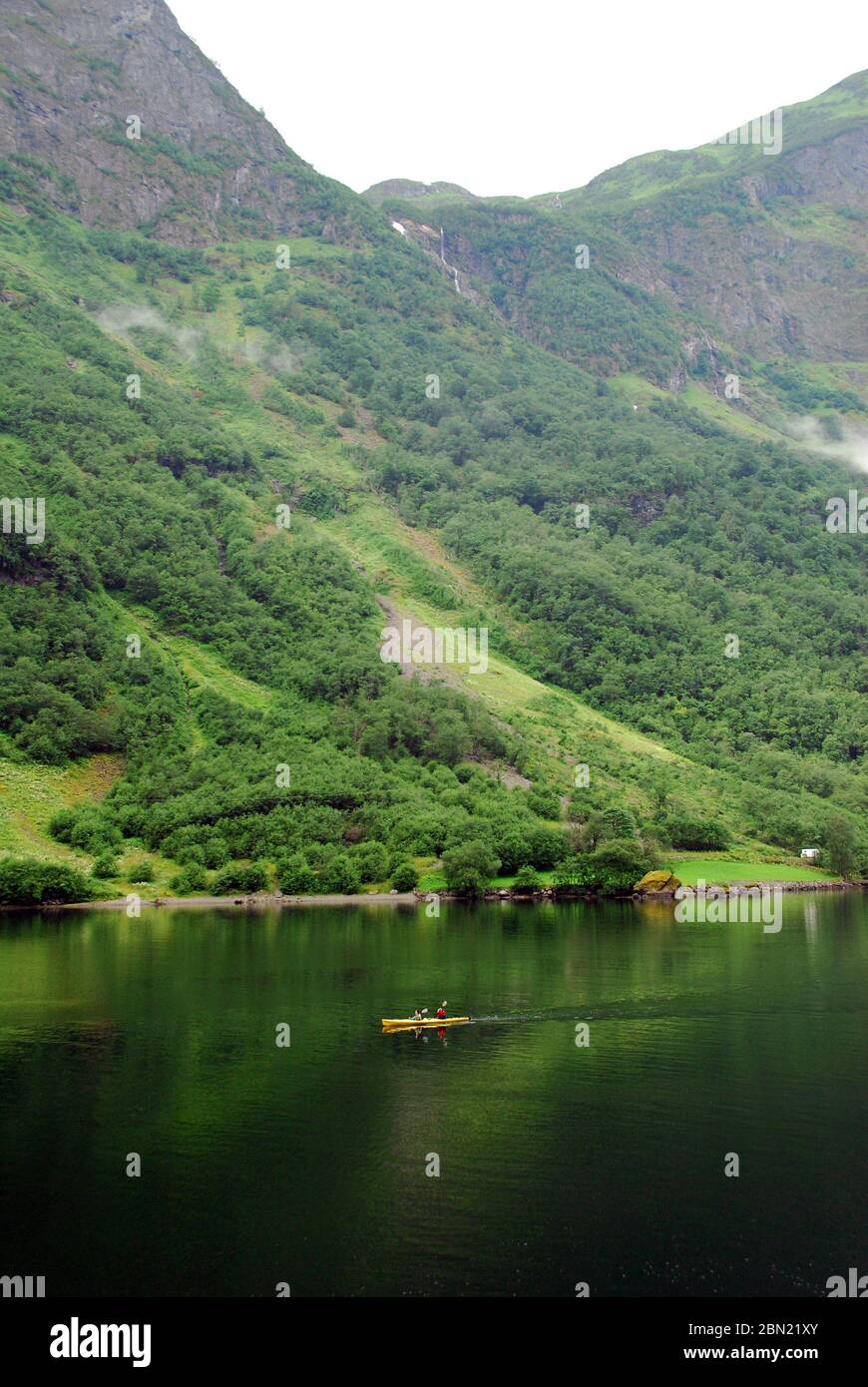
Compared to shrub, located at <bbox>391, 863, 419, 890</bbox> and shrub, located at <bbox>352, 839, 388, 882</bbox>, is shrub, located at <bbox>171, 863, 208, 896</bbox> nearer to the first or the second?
shrub, located at <bbox>352, 839, 388, 882</bbox>

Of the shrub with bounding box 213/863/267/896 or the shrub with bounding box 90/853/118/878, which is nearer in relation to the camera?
the shrub with bounding box 90/853/118/878

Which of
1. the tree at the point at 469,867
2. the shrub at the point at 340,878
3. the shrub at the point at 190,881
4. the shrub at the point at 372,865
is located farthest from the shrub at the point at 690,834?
the shrub at the point at 190,881

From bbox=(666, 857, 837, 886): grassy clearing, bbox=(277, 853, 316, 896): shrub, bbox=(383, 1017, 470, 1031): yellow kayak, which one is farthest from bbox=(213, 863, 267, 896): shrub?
bbox=(383, 1017, 470, 1031): yellow kayak

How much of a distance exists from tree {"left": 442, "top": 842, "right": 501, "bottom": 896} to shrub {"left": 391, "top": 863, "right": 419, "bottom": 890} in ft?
14.9

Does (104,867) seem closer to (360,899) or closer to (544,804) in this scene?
(360,899)

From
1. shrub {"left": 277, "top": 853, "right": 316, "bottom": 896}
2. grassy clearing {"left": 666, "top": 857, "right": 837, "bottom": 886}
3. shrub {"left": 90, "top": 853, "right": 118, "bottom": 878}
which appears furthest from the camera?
grassy clearing {"left": 666, "top": 857, "right": 837, "bottom": 886}

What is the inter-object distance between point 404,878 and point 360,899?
Answer: 7.94m

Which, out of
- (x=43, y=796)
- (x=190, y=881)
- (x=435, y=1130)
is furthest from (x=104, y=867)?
(x=435, y=1130)

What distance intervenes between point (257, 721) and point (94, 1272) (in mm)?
158995

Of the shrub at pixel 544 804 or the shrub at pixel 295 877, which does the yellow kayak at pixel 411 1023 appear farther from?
the shrub at pixel 544 804

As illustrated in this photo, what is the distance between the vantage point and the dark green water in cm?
3259
